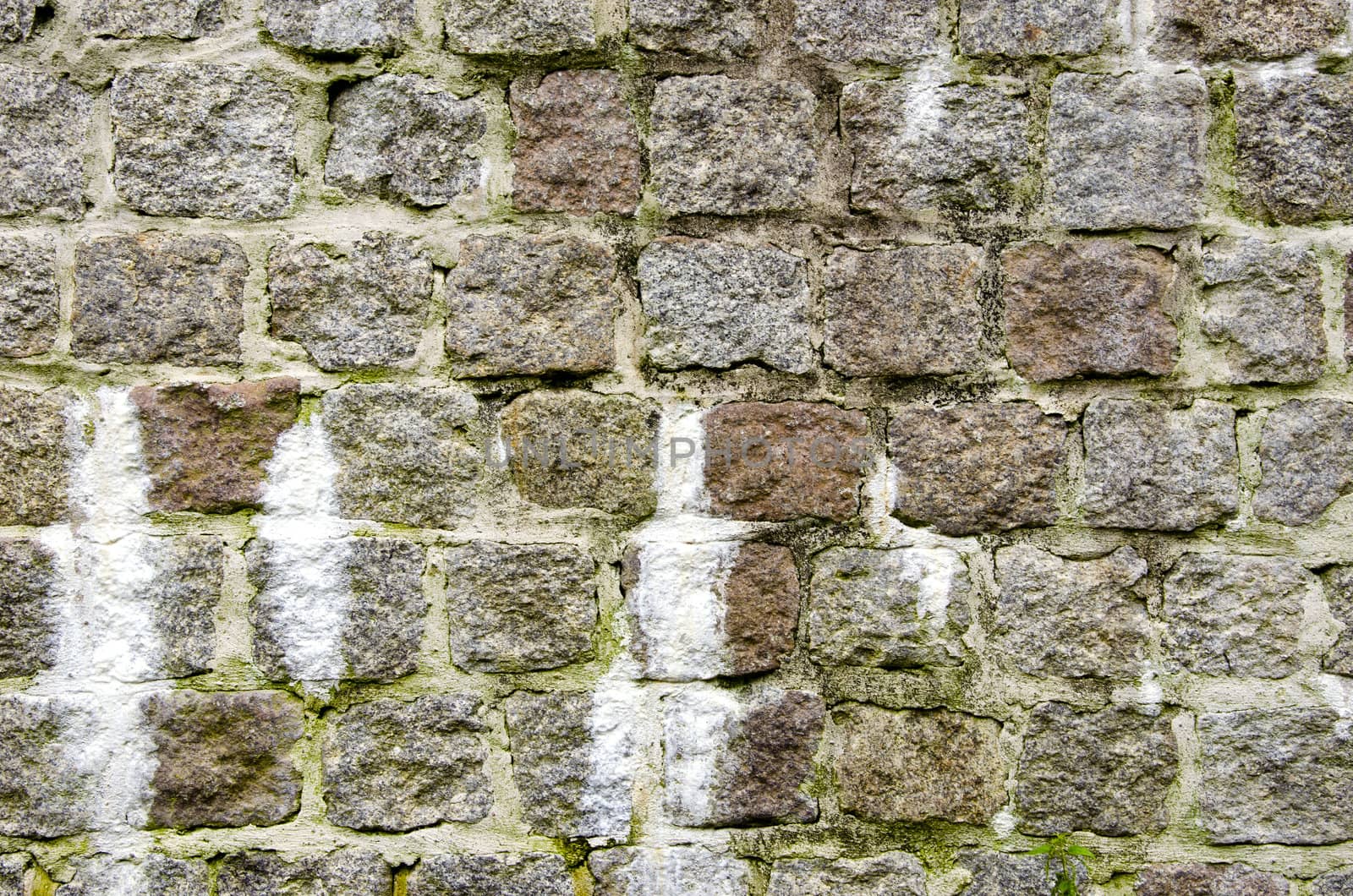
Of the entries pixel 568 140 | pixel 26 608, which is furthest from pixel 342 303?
pixel 26 608

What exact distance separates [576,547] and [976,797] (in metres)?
0.72

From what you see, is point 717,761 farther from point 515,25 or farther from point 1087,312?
point 515,25

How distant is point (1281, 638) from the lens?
168cm

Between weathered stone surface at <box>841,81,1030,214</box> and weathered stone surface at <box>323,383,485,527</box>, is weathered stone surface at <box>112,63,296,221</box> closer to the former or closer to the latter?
weathered stone surface at <box>323,383,485,527</box>

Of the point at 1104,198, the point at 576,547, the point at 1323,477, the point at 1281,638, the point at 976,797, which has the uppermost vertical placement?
the point at 1104,198

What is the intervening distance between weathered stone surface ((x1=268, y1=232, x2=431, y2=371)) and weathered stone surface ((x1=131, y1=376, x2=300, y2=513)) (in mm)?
100

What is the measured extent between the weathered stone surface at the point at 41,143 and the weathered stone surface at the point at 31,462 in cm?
28

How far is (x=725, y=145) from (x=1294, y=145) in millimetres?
879

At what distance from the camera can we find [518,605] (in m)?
1.63

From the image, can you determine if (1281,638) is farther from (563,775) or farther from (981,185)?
(563,775)

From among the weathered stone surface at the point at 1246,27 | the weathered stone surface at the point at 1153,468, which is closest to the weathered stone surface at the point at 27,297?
the weathered stone surface at the point at 1153,468

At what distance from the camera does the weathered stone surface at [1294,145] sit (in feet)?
5.51

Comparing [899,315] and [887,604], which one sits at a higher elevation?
[899,315]

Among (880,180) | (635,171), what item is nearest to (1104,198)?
(880,180)
